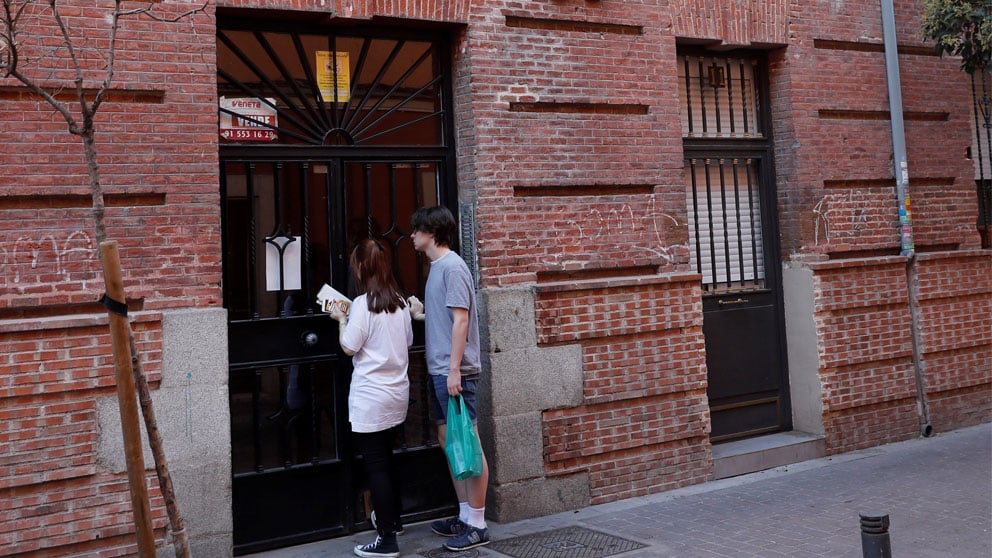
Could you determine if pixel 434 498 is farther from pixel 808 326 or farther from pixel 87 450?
pixel 808 326

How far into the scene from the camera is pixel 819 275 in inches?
349

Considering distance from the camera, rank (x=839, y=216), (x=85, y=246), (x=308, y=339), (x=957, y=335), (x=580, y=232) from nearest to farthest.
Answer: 1. (x=85, y=246)
2. (x=308, y=339)
3. (x=580, y=232)
4. (x=839, y=216)
5. (x=957, y=335)

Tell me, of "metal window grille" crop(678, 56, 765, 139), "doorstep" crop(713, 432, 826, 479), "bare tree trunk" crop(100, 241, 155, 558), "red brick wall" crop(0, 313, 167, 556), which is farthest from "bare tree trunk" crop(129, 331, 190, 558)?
Answer: "metal window grille" crop(678, 56, 765, 139)

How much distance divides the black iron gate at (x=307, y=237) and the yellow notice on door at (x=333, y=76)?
0.01 meters

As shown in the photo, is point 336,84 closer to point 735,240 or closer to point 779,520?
point 735,240

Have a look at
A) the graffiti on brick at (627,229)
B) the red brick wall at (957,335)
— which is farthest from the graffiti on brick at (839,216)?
the graffiti on brick at (627,229)

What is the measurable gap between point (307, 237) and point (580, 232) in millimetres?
2222

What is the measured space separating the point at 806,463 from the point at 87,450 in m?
6.14

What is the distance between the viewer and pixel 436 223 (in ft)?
21.2

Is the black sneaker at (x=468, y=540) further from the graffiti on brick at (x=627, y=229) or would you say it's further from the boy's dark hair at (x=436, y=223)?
the graffiti on brick at (x=627, y=229)

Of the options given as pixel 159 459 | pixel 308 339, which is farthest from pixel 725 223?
pixel 159 459

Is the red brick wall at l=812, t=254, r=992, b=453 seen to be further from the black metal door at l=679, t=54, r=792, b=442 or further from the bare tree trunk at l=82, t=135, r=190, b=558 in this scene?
the bare tree trunk at l=82, t=135, r=190, b=558

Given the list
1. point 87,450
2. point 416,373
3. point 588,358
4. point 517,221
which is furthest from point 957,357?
point 87,450

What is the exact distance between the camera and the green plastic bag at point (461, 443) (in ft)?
20.2
